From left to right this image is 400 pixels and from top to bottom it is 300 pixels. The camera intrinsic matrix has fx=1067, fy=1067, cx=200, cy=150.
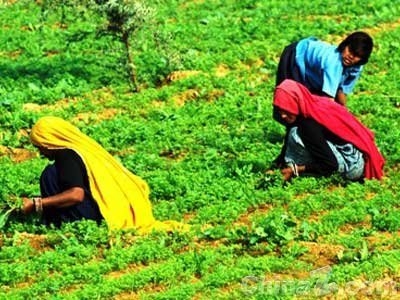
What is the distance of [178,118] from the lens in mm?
14797

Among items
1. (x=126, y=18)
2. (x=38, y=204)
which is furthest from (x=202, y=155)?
(x=126, y=18)

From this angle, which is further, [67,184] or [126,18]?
[126,18]

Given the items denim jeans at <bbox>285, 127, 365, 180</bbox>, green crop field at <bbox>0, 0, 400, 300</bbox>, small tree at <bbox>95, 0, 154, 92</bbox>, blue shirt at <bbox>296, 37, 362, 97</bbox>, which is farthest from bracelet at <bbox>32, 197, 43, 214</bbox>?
small tree at <bbox>95, 0, 154, 92</bbox>

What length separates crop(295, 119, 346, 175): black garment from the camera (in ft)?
37.9

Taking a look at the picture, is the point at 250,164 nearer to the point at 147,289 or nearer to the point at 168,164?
the point at 168,164

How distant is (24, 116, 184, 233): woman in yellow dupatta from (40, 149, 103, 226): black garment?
0.05 meters

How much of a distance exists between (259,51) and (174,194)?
612cm

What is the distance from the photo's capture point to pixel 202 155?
13.3m

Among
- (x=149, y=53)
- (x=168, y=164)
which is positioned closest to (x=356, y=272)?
(x=168, y=164)

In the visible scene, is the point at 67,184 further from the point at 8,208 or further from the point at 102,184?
the point at 8,208

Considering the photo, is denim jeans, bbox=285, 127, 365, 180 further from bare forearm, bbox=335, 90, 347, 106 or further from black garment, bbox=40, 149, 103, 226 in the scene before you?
black garment, bbox=40, 149, 103, 226

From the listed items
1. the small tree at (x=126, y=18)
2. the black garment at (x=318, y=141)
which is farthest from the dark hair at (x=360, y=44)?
the small tree at (x=126, y=18)

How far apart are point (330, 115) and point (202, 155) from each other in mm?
2266

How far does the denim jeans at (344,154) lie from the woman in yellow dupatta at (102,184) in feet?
5.77
